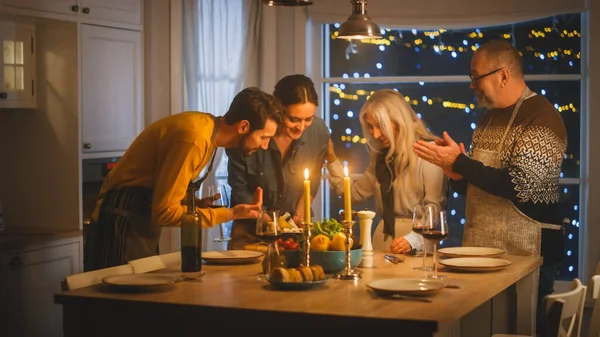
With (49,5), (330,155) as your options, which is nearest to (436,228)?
(330,155)

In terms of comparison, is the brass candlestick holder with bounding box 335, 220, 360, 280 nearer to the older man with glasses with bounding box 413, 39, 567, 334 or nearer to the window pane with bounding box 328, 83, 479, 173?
the older man with glasses with bounding box 413, 39, 567, 334

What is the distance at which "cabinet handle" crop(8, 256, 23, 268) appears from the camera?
4.36m

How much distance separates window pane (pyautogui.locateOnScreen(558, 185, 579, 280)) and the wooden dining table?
2.70 metres

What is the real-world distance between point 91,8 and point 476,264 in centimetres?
265

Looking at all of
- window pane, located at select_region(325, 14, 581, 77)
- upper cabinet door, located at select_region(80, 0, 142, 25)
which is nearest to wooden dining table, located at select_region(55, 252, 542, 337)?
upper cabinet door, located at select_region(80, 0, 142, 25)

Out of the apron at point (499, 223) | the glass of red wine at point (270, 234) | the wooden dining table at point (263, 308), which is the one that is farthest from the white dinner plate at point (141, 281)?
the apron at point (499, 223)

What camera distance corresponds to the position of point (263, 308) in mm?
2588

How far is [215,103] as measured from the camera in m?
5.81

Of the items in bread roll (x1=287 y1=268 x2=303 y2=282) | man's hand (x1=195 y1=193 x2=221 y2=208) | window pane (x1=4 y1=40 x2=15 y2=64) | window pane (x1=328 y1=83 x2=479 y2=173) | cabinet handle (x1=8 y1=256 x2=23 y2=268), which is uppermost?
window pane (x1=4 y1=40 x2=15 y2=64)

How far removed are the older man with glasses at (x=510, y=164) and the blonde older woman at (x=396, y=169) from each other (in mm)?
131

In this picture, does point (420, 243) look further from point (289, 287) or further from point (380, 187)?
point (289, 287)

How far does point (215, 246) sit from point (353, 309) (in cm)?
329

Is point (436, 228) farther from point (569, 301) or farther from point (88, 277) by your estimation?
point (88, 277)

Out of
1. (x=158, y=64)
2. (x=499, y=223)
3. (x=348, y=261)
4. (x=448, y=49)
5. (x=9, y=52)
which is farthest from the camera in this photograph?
(x=448, y=49)
